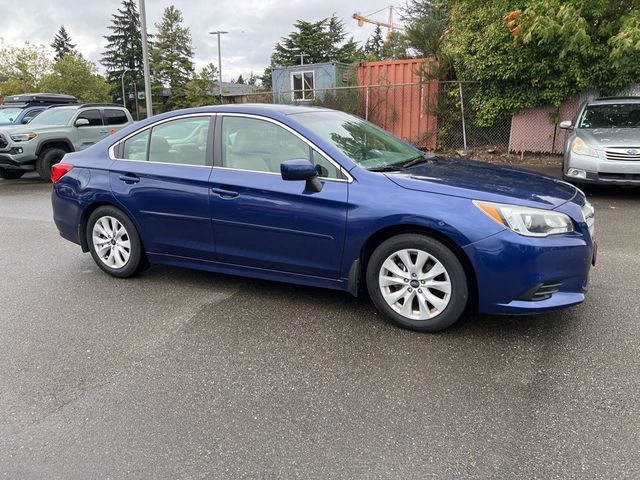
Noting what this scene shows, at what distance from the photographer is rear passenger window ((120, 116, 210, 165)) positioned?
4.46 metres

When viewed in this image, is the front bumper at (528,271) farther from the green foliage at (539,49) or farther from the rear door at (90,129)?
the rear door at (90,129)

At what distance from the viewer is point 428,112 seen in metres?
15.3

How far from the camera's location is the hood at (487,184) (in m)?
3.52

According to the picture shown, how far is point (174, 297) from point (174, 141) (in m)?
1.35

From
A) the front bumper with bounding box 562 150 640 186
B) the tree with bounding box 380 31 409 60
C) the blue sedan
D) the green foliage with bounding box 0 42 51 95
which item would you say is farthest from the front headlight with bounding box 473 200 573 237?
the green foliage with bounding box 0 42 51 95

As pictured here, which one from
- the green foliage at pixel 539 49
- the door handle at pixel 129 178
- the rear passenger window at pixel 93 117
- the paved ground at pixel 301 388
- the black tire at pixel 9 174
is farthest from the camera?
the black tire at pixel 9 174

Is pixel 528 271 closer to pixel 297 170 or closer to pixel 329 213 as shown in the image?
pixel 329 213

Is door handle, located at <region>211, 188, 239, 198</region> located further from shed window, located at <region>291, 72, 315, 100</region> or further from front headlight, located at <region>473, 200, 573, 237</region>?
shed window, located at <region>291, 72, 315, 100</region>

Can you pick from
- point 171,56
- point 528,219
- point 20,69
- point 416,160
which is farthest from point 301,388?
point 171,56

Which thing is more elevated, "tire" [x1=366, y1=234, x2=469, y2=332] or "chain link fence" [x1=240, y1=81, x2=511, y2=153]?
"chain link fence" [x1=240, y1=81, x2=511, y2=153]

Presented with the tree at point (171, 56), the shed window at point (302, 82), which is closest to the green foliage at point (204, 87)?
the tree at point (171, 56)

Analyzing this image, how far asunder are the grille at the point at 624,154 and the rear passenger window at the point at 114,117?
1134 centimetres

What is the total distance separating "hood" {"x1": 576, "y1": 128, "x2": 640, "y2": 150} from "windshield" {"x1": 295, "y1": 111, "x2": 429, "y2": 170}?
471 centimetres

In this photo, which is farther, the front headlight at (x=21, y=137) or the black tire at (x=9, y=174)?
the black tire at (x=9, y=174)
